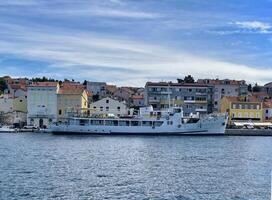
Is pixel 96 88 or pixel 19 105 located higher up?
pixel 96 88

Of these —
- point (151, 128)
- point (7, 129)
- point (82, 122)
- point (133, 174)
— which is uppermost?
point (82, 122)

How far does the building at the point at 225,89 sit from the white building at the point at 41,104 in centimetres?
2975

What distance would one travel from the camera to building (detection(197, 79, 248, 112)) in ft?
329

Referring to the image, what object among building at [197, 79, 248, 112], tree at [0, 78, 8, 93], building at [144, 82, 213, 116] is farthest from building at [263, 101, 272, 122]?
tree at [0, 78, 8, 93]

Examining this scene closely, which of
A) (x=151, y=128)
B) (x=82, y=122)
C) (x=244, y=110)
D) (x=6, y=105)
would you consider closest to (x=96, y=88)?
(x=6, y=105)

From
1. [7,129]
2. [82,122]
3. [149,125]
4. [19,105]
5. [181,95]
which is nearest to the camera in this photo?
[149,125]

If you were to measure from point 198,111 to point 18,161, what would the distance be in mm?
62823

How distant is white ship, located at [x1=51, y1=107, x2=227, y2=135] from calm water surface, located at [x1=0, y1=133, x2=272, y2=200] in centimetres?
2878

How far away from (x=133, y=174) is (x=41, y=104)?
62.1 m

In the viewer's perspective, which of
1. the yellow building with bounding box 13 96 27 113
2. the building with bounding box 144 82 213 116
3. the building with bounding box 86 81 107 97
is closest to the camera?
the yellow building with bounding box 13 96 27 113

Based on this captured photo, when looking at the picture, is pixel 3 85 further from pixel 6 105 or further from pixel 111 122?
pixel 111 122

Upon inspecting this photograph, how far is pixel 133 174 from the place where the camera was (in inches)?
1280

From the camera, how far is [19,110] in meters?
95.9

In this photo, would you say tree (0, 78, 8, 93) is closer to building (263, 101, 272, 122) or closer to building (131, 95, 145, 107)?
building (131, 95, 145, 107)
